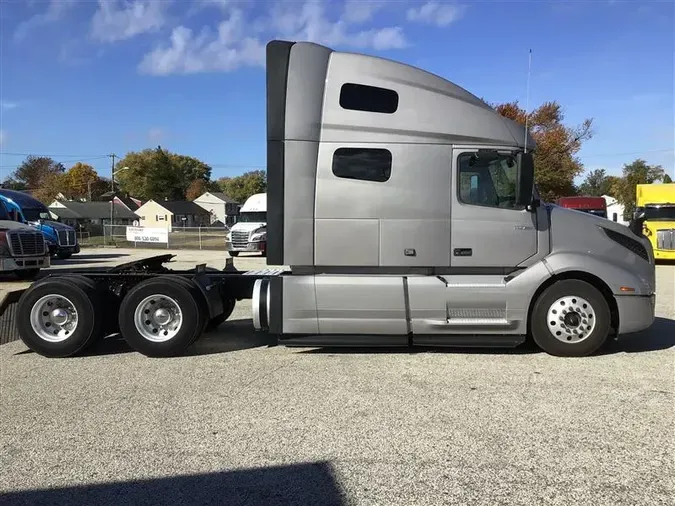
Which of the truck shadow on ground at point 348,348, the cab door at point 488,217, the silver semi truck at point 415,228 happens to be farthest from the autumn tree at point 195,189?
the cab door at point 488,217

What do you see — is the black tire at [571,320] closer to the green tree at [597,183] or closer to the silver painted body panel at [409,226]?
the silver painted body panel at [409,226]

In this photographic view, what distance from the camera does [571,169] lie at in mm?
43250

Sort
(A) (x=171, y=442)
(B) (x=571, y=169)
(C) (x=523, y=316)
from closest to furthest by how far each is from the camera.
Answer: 1. (A) (x=171, y=442)
2. (C) (x=523, y=316)
3. (B) (x=571, y=169)

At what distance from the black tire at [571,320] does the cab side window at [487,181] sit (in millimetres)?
1130

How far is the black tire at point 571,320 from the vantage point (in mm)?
6363

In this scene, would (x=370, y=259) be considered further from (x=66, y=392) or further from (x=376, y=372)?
(x=66, y=392)

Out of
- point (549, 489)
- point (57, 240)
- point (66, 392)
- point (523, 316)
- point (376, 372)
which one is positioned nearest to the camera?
point (549, 489)

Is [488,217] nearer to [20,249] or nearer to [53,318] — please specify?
[53,318]

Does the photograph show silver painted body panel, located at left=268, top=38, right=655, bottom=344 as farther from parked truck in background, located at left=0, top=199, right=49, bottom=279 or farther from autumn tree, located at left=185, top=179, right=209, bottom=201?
autumn tree, located at left=185, top=179, right=209, bottom=201

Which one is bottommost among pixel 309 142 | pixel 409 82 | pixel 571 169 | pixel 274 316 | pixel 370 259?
pixel 274 316

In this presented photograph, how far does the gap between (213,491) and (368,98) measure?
4.56 meters

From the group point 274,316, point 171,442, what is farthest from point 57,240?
point 171,442

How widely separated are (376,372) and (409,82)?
331cm

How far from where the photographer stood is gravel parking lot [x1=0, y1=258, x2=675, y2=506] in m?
3.47
